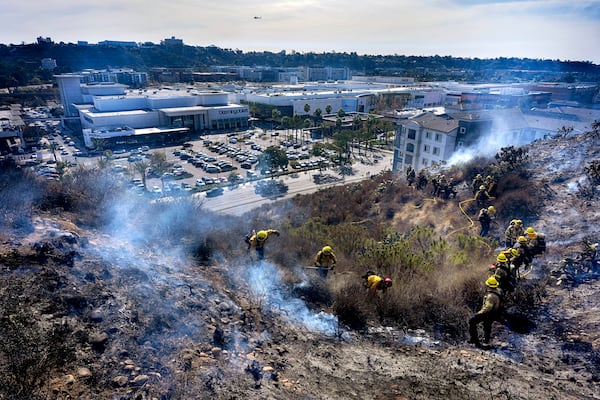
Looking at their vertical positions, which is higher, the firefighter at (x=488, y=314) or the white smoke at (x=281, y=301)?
the firefighter at (x=488, y=314)

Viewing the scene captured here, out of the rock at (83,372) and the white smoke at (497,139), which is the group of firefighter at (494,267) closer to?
the rock at (83,372)

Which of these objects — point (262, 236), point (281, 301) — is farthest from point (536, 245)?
point (262, 236)

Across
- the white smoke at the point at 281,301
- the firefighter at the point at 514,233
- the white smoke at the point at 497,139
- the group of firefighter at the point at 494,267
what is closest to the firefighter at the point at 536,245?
the group of firefighter at the point at 494,267

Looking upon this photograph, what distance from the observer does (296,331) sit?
6.36 meters

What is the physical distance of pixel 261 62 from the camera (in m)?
146

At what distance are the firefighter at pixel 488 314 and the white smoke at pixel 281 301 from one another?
94.3 inches

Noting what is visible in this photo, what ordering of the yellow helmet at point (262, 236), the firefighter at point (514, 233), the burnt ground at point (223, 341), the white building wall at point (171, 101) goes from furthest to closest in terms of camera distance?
the white building wall at point (171, 101) < the firefighter at point (514, 233) < the yellow helmet at point (262, 236) < the burnt ground at point (223, 341)

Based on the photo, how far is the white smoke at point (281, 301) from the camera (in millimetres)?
6613

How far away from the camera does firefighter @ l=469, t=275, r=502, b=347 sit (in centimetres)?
589

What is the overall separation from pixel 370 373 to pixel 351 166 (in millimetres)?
35184

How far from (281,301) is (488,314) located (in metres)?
3.84

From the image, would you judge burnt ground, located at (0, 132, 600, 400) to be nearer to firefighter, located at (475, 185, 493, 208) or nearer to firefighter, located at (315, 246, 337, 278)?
firefighter, located at (315, 246, 337, 278)

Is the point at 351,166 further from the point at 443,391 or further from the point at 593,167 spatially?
the point at 443,391

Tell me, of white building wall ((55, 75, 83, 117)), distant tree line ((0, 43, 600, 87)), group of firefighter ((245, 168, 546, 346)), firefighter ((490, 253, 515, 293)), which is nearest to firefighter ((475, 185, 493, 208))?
group of firefighter ((245, 168, 546, 346))
